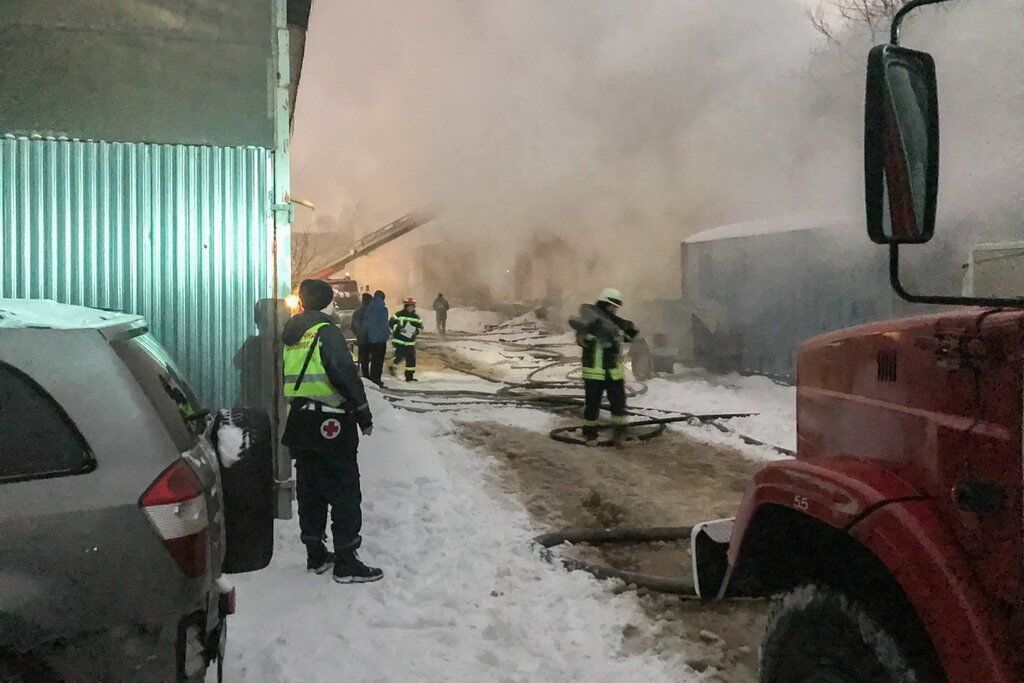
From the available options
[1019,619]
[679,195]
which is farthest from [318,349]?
[679,195]

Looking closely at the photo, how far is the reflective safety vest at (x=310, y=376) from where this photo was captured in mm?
4465

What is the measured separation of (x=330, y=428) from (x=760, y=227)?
10.9 m

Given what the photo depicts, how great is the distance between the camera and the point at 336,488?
14.8ft

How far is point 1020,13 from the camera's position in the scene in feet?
15.8

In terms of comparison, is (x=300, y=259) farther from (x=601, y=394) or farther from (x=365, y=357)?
(x=601, y=394)

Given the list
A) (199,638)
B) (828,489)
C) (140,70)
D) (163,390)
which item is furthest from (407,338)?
(828,489)

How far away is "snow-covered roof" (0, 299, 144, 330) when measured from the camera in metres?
2.28

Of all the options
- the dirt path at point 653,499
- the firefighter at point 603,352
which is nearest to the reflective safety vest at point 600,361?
the firefighter at point 603,352

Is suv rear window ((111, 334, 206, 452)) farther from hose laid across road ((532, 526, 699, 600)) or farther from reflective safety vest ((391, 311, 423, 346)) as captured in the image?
reflective safety vest ((391, 311, 423, 346))

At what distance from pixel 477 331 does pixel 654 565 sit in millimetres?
26831

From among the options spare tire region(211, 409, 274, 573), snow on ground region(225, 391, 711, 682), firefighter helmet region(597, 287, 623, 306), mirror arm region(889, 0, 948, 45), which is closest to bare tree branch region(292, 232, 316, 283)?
firefighter helmet region(597, 287, 623, 306)

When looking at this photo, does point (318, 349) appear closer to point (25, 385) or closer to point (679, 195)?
point (25, 385)

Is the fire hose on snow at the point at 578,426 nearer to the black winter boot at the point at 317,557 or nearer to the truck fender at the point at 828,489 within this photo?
the black winter boot at the point at 317,557

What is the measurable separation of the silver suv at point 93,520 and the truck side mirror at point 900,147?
76.0 inches
